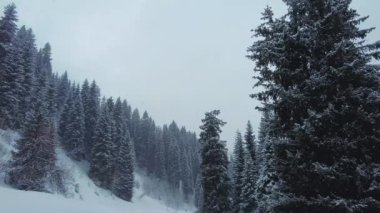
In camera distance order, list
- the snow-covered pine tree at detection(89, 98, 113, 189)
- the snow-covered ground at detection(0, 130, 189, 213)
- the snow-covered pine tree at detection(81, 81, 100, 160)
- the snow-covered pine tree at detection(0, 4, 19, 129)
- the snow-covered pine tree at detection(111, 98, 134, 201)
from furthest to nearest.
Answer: the snow-covered pine tree at detection(81, 81, 100, 160) < the snow-covered pine tree at detection(111, 98, 134, 201) < the snow-covered pine tree at detection(89, 98, 113, 189) < the snow-covered pine tree at detection(0, 4, 19, 129) < the snow-covered ground at detection(0, 130, 189, 213)

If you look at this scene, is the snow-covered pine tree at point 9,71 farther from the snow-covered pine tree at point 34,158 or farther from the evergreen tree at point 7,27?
the snow-covered pine tree at point 34,158

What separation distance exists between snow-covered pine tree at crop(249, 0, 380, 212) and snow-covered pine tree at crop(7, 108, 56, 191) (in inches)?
1192

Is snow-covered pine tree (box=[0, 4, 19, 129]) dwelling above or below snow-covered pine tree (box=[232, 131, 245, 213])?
above

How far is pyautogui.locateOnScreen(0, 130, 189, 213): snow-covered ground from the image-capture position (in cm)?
1588

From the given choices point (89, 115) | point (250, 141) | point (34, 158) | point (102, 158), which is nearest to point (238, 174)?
point (250, 141)

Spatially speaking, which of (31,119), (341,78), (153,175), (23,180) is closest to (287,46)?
(341,78)

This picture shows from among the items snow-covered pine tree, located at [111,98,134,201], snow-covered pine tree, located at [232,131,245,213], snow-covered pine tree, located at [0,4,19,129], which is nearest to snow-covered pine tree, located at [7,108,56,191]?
snow-covered pine tree, located at [0,4,19,129]

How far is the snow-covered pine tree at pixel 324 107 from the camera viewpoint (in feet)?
33.8

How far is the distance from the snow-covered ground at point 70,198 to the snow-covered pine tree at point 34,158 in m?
1.30

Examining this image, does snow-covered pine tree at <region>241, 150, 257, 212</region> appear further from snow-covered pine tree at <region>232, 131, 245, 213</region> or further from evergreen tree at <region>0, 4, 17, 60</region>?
evergreen tree at <region>0, 4, 17, 60</region>

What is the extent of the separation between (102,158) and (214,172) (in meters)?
34.5

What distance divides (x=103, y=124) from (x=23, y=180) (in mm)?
30850

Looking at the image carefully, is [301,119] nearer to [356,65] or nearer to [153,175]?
[356,65]

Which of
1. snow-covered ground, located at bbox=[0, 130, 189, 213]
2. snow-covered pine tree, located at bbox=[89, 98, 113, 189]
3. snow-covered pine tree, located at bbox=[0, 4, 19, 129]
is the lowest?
snow-covered ground, located at bbox=[0, 130, 189, 213]
